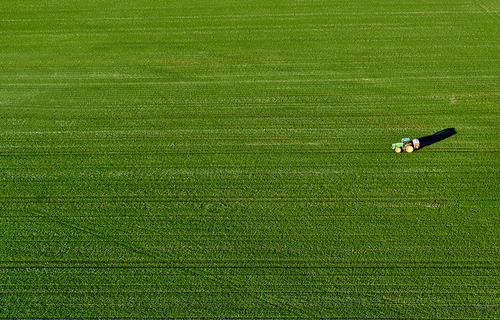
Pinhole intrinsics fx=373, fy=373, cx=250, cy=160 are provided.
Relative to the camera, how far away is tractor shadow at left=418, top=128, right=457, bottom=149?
16.7 m

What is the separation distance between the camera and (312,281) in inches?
500

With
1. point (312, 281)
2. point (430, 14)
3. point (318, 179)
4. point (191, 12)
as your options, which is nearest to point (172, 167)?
point (318, 179)

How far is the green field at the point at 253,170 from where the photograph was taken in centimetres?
1259

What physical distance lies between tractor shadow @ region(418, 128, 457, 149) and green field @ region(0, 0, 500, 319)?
41 centimetres

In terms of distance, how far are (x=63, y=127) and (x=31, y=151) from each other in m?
1.87

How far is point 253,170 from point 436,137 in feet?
27.8

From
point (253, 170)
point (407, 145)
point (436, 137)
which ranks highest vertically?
point (407, 145)

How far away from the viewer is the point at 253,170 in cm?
1597

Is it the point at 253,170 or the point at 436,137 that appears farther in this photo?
the point at 436,137

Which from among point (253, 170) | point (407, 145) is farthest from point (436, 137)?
point (253, 170)

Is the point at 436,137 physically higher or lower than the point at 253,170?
higher

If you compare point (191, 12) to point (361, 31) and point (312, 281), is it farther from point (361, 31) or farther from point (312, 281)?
point (312, 281)

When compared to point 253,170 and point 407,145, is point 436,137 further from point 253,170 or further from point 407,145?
point 253,170

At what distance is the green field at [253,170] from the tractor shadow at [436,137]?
1.34ft
